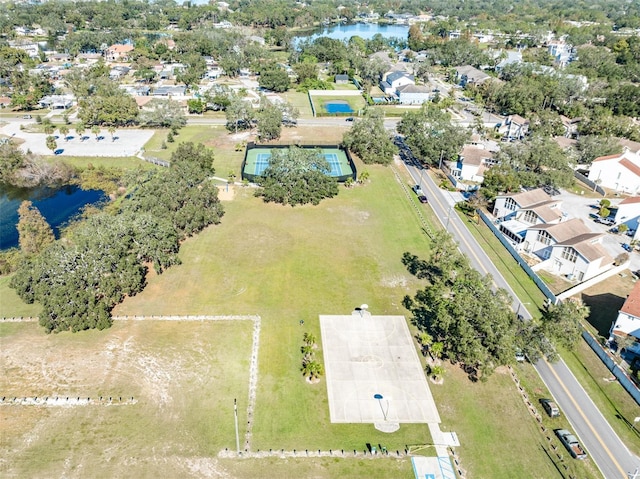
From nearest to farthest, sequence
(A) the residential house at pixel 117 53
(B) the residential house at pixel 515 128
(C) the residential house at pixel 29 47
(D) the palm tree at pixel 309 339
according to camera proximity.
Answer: (D) the palm tree at pixel 309 339, (B) the residential house at pixel 515 128, (C) the residential house at pixel 29 47, (A) the residential house at pixel 117 53

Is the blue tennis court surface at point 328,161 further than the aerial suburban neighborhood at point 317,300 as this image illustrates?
Yes

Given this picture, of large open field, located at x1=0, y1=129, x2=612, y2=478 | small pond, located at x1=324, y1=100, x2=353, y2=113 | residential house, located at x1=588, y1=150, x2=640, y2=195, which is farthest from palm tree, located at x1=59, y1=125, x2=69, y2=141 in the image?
residential house, located at x1=588, y1=150, x2=640, y2=195

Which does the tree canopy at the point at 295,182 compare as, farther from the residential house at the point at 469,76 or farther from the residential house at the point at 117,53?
the residential house at the point at 117,53

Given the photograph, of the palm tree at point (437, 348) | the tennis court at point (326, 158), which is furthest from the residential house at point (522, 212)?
the tennis court at point (326, 158)

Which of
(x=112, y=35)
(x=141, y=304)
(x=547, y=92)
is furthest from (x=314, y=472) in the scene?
(x=112, y=35)

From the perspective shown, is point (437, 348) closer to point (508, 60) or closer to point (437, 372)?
point (437, 372)

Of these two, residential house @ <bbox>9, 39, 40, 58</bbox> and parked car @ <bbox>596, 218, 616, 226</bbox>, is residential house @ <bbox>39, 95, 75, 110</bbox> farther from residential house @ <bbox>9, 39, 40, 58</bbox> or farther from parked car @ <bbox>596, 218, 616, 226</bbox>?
parked car @ <bbox>596, 218, 616, 226</bbox>
